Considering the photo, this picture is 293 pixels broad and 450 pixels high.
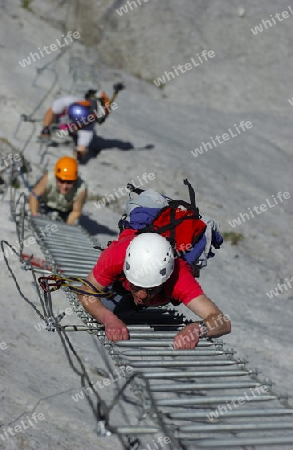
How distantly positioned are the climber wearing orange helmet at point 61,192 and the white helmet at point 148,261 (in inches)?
205

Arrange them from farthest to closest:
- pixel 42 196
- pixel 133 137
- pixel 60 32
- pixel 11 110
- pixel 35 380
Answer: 1. pixel 60 32
2. pixel 133 137
3. pixel 11 110
4. pixel 42 196
5. pixel 35 380

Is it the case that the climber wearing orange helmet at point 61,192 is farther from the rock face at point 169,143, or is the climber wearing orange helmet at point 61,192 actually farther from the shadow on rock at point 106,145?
the shadow on rock at point 106,145

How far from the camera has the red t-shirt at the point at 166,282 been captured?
A: 5988 millimetres

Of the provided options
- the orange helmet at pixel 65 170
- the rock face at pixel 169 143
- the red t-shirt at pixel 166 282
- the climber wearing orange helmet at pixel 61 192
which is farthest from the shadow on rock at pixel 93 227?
the red t-shirt at pixel 166 282

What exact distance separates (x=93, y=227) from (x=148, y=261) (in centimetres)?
751

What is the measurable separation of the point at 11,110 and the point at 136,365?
11.4 meters

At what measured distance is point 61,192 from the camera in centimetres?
1099

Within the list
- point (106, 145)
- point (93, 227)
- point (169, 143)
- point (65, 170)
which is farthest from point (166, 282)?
point (169, 143)

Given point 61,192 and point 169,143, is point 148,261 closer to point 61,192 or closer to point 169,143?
point 61,192

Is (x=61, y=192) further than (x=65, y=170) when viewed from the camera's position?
Yes

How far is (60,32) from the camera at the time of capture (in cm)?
2078

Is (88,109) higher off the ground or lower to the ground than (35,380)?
higher

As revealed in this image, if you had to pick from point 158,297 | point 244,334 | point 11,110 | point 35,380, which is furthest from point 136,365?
point 11,110

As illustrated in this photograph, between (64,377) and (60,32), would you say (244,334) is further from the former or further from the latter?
(60,32)
